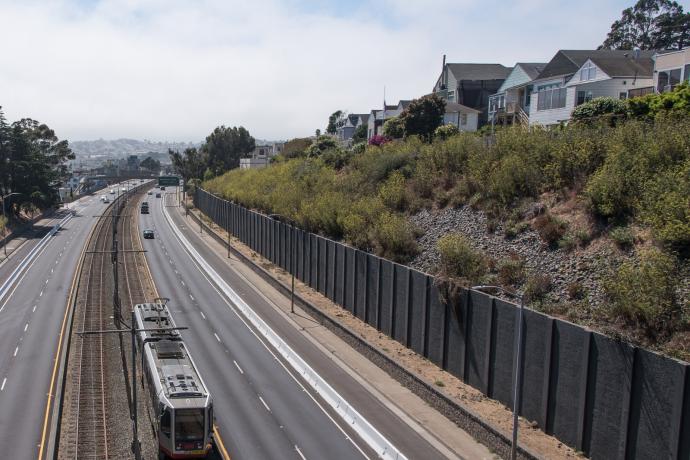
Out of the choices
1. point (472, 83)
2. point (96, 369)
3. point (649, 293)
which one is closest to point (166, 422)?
point (96, 369)

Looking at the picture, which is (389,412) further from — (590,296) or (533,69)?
(533,69)

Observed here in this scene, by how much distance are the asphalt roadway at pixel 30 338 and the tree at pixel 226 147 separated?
102524 mm

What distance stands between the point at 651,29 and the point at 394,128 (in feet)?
253

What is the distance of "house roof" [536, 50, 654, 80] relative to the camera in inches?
2384

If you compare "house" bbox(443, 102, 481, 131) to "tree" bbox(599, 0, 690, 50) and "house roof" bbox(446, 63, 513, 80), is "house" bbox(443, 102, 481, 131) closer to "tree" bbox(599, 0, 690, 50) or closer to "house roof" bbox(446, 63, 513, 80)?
"house roof" bbox(446, 63, 513, 80)

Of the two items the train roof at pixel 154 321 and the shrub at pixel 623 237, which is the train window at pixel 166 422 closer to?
the train roof at pixel 154 321

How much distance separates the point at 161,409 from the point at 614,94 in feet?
172

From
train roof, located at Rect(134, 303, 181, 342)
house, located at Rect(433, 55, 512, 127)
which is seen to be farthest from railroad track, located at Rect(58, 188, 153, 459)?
house, located at Rect(433, 55, 512, 127)

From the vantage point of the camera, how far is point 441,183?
172ft

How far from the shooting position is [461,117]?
9312 centimetres

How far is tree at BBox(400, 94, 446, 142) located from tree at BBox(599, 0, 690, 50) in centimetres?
6489

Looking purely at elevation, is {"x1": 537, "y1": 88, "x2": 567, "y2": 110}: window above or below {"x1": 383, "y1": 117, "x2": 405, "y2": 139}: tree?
above

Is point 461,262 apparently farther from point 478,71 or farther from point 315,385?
point 478,71

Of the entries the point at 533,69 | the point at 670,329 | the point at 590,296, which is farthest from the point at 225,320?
the point at 533,69
